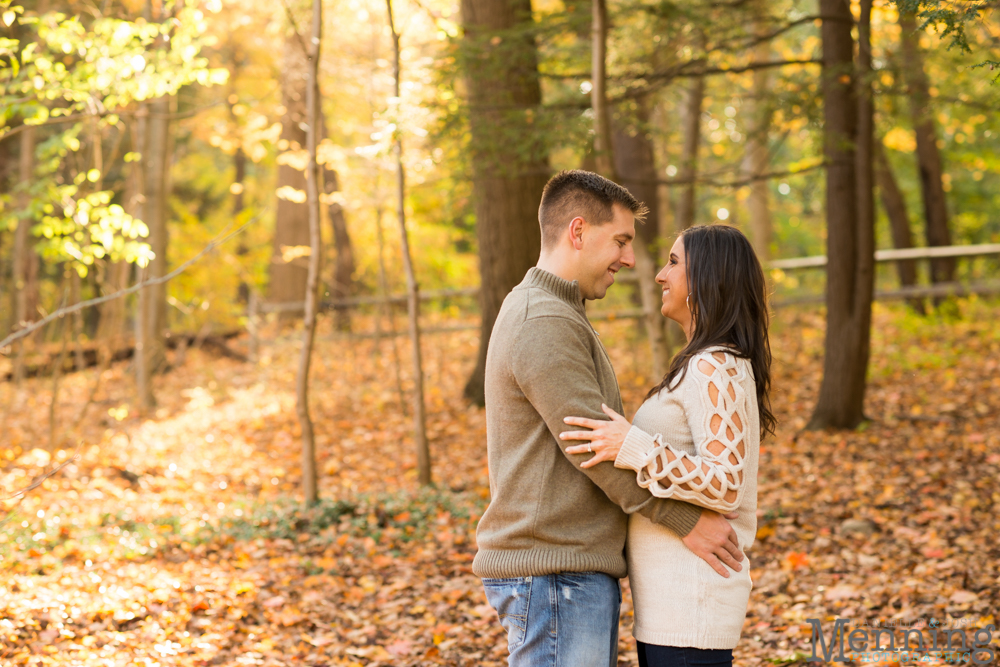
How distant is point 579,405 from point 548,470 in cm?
23

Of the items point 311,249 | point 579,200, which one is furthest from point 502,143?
point 579,200

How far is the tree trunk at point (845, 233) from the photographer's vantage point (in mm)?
8094

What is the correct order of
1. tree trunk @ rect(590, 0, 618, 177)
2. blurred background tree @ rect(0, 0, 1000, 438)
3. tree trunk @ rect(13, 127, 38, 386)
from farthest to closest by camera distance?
tree trunk @ rect(13, 127, 38, 386)
tree trunk @ rect(590, 0, 618, 177)
blurred background tree @ rect(0, 0, 1000, 438)

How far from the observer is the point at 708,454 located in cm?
223

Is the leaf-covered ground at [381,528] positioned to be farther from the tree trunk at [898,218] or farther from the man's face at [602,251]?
the man's face at [602,251]

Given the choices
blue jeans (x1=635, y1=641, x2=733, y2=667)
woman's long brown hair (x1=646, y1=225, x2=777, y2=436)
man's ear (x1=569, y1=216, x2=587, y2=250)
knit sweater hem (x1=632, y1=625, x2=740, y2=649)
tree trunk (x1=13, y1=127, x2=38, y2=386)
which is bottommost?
blue jeans (x1=635, y1=641, x2=733, y2=667)

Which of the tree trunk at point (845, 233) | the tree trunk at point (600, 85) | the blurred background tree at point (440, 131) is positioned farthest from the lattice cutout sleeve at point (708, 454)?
the tree trunk at point (845, 233)

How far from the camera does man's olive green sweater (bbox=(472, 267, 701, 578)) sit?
2.23 meters

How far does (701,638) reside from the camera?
2.25m

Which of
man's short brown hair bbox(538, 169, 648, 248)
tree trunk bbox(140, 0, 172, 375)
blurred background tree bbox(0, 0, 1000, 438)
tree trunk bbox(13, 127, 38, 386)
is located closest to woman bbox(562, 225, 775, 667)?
man's short brown hair bbox(538, 169, 648, 248)

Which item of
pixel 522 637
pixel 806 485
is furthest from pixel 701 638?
pixel 806 485

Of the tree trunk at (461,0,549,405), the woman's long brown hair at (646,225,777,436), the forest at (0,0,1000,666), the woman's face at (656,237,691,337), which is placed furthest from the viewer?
the tree trunk at (461,0,549,405)

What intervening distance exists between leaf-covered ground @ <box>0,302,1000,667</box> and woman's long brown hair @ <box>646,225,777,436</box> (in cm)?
252

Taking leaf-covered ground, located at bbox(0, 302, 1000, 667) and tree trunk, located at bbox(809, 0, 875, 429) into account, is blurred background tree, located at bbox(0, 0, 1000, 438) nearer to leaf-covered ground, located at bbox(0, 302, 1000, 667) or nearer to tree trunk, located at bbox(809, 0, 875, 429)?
tree trunk, located at bbox(809, 0, 875, 429)
